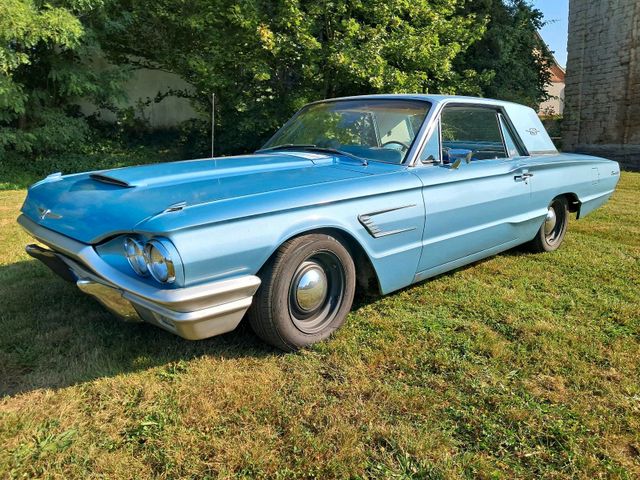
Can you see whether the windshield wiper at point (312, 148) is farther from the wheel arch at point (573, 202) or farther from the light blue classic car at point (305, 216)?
the wheel arch at point (573, 202)

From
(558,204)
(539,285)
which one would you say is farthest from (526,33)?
(539,285)

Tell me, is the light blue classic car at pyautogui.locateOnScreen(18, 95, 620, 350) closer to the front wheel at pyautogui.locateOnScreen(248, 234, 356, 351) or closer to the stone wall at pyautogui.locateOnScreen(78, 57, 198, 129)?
A: the front wheel at pyautogui.locateOnScreen(248, 234, 356, 351)

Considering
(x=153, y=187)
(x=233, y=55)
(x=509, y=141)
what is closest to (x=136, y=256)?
(x=153, y=187)

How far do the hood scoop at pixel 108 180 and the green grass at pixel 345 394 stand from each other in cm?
84

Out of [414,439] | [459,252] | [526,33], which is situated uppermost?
[526,33]

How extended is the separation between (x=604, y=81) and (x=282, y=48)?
401 inches

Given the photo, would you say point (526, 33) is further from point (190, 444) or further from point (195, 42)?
point (190, 444)

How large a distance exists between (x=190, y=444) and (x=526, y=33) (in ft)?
59.7

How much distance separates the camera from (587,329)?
2996mm

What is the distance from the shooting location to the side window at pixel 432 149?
3283mm

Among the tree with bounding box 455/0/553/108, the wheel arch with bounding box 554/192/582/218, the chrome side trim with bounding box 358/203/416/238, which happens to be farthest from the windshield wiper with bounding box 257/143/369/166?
the tree with bounding box 455/0/553/108

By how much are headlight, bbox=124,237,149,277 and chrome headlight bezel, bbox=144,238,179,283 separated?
33mm

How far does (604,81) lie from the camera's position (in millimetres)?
14633

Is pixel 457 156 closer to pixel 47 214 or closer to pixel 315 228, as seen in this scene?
pixel 315 228
